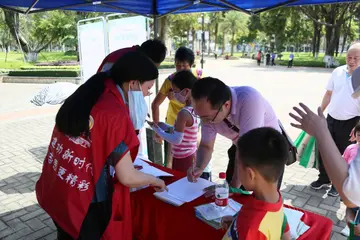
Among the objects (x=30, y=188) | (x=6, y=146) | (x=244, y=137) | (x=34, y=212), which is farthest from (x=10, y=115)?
(x=244, y=137)

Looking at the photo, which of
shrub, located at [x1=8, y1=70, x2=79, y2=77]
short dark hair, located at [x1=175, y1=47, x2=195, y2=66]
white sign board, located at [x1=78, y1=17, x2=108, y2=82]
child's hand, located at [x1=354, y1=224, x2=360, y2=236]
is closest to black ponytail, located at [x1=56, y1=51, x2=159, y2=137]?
child's hand, located at [x1=354, y1=224, x2=360, y2=236]

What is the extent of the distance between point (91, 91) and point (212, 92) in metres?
0.64

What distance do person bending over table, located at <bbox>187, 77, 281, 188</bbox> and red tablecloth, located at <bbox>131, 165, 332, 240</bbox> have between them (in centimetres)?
34

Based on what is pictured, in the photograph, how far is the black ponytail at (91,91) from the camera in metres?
1.27

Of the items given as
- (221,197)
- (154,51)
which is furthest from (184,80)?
(221,197)

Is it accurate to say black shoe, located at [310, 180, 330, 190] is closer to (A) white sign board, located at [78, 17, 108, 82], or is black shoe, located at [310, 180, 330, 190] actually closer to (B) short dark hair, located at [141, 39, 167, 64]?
(B) short dark hair, located at [141, 39, 167, 64]

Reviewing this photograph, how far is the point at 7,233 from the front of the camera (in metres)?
2.77

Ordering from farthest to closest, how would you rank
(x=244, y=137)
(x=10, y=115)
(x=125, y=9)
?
1. (x=10, y=115)
2. (x=125, y=9)
3. (x=244, y=137)

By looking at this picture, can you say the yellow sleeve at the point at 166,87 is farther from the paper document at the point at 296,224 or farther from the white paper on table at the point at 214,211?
the paper document at the point at 296,224

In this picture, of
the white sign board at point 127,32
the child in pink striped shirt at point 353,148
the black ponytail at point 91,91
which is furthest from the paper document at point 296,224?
the white sign board at point 127,32

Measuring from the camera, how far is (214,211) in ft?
4.91

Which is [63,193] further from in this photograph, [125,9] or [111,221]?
[125,9]

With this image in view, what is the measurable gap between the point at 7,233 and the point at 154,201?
6.18 feet

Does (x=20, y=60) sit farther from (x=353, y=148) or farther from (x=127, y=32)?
(x=353, y=148)
